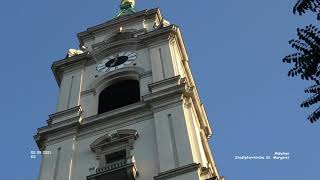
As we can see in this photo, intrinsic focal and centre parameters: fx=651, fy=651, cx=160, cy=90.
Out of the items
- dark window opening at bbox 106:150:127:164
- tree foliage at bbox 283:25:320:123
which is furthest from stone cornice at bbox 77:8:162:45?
tree foliage at bbox 283:25:320:123

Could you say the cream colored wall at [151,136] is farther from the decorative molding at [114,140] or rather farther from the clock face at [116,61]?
the clock face at [116,61]

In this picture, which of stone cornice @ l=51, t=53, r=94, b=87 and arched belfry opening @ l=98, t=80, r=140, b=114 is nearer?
arched belfry opening @ l=98, t=80, r=140, b=114

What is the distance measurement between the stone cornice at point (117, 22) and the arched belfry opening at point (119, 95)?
24.0 ft

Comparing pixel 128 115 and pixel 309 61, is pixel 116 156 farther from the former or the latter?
pixel 309 61

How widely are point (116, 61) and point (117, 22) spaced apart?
5771 millimetres

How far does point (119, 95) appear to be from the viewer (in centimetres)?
3269

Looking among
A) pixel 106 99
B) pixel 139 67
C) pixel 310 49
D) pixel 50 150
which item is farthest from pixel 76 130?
pixel 310 49

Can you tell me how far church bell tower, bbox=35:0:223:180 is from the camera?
81.4 ft

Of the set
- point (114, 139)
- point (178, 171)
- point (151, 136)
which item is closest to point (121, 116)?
point (114, 139)

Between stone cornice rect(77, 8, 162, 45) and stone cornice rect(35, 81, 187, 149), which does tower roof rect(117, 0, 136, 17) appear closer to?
stone cornice rect(77, 8, 162, 45)

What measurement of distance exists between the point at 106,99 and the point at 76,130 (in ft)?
12.3

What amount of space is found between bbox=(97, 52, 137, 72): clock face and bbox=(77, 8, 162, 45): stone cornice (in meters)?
4.65

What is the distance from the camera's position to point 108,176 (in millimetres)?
24203

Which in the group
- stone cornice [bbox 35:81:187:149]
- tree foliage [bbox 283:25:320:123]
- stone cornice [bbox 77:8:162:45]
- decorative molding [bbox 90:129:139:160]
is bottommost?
tree foliage [bbox 283:25:320:123]
